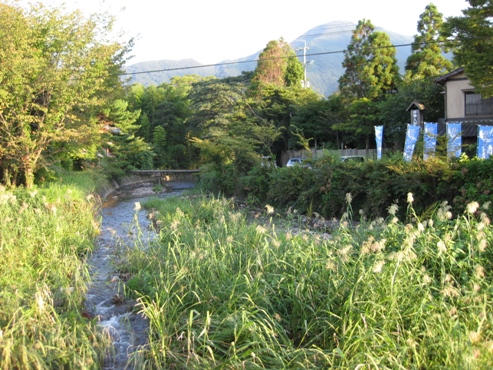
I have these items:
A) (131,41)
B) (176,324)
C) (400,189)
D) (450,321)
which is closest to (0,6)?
(131,41)

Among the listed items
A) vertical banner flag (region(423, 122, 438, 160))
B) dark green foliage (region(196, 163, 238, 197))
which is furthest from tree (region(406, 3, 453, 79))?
vertical banner flag (region(423, 122, 438, 160))

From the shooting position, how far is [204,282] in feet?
19.5

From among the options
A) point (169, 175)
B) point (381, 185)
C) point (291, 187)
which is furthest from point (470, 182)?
point (169, 175)

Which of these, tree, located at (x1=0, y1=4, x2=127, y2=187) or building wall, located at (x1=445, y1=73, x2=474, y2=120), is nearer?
tree, located at (x1=0, y1=4, x2=127, y2=187)

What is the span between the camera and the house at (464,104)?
25359 mm

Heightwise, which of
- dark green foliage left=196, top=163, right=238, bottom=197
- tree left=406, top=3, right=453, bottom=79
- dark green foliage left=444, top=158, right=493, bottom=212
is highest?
tree left=406, top=3, right=453, bottom=79

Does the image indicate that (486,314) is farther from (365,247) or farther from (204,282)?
(204,282)

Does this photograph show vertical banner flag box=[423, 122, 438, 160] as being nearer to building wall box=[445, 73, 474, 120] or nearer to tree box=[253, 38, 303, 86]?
building wall box=[445, 73, 474, 120]

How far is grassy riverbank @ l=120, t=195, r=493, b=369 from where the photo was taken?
427 cm

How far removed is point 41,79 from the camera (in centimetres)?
1695

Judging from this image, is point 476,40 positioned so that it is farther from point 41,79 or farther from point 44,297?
point 44,297

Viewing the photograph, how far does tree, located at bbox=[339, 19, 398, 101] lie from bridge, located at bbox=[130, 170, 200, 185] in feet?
43.5

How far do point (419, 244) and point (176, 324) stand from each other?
10.2ft

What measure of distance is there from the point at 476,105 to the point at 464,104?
2.24ft
